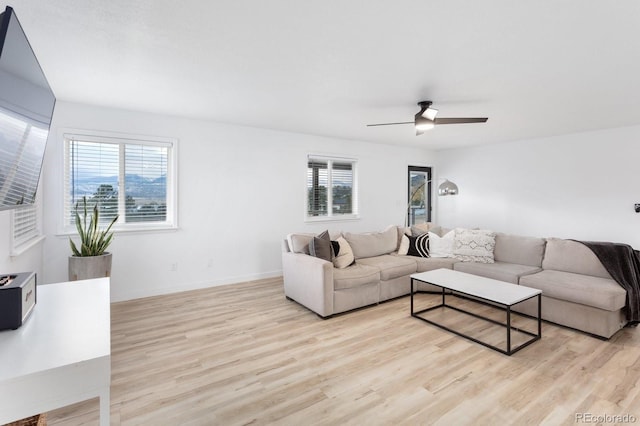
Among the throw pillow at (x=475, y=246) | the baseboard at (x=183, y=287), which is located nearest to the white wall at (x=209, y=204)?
the baseboard at (x=183, y=287)

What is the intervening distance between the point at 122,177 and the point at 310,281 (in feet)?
9.16

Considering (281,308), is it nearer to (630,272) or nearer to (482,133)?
(630,272)

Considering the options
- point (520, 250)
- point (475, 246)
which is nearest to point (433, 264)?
point (475, 246)

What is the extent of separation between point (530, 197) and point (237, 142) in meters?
5.40

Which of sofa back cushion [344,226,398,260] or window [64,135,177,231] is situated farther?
sofa back cushion [344,226,398,260]

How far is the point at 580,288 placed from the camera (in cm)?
297

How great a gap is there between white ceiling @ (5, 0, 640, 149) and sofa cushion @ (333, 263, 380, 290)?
1.98 m

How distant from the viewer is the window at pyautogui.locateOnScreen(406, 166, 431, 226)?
6.94 metres

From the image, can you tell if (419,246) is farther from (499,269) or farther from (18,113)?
(18,113)

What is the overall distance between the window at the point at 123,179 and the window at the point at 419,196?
495cm

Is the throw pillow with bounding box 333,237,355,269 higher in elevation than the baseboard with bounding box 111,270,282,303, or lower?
higher

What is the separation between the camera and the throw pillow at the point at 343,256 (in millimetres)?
3727

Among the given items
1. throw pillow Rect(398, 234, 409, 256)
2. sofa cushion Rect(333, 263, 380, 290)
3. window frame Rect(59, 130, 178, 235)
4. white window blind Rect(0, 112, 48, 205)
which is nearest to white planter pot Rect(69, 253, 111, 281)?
window frame Rect(59, 130, 178, 235)

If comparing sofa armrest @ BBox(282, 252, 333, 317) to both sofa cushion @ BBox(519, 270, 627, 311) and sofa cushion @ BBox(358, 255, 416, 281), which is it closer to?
sofa cushion @ BBox(358, 255, 416, 281)
